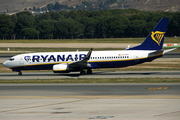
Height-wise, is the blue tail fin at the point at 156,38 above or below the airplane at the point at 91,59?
above

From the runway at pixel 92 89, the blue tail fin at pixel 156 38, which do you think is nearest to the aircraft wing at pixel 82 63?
the runway at pixel 92 89

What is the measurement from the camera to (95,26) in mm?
166375

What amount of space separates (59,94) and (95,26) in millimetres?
143181

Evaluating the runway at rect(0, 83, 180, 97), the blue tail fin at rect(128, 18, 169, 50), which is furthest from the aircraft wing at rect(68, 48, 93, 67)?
the blue tail fin at rect(128, 18, 169, 50)

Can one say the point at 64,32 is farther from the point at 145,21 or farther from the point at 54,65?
A: the point at 54,65

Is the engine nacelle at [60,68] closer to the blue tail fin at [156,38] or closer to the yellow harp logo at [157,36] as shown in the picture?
the blue tail fin at [156,38]
